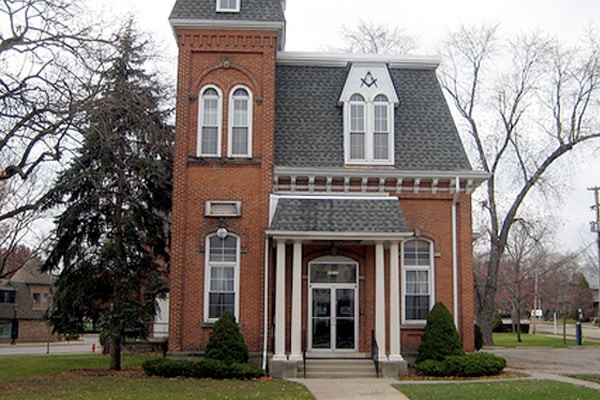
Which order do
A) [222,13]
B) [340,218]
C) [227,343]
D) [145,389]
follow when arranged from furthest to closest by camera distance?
1. [222,13]
2. [340,218]
3. [227,343]
4. [145,389]

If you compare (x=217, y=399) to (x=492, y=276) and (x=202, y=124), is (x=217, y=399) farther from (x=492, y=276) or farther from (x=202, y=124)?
(x=492, y=276)

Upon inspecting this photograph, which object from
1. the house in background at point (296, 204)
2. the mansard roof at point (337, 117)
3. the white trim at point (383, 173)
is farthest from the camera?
the mansard roof at point (337, 117)

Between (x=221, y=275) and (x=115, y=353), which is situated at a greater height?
(x=221, y=275)

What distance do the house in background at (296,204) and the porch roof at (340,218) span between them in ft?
0.17

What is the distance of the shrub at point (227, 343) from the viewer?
1831cm

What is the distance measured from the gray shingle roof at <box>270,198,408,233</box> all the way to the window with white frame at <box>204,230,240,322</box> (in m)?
1.93

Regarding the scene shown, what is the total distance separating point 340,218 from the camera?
63.6 ft

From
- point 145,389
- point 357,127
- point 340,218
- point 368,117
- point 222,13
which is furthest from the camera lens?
point 357,127

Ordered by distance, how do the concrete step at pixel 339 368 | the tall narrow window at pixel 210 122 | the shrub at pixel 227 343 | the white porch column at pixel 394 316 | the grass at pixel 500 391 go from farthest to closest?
1. the tall narrow window at pixel 210 122
2. the white porch column at pixel 394 316
3. the concrete step at pixel 339 368
4. the shrub at pixel 227 343
5. the grass at pixel 500 391

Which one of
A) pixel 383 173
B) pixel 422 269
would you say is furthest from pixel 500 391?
pixel 383 173

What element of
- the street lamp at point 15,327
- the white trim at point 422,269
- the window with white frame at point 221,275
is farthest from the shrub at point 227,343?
the street lamp at point 15,327

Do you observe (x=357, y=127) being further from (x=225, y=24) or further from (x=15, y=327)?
(x=15, y=327)

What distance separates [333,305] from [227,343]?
3.66 meters

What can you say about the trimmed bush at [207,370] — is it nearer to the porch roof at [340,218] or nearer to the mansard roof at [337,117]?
the porch roof at [340,218]
